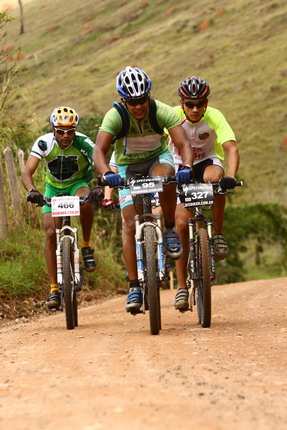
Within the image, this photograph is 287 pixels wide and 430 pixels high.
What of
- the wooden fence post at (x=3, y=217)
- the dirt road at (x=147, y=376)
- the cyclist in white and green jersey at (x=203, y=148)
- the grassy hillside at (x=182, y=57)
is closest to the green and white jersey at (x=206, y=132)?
the cyclist in white and green jersey at (x=203, y=148)

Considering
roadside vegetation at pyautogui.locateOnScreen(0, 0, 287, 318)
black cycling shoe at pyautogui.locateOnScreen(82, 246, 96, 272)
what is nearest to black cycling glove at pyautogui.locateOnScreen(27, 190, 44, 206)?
black cycling shoe at pyautogui.locateOnScreen(82, 246, 96, 272)

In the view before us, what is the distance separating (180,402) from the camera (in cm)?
379

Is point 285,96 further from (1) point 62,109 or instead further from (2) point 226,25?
(1) point 62,109

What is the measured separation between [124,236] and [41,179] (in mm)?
6537

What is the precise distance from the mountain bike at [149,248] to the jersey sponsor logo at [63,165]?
177 centimetres

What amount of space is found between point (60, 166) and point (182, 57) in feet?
253

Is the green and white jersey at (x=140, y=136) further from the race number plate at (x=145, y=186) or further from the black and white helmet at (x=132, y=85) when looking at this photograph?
the race number plate at (x=145, y=186)

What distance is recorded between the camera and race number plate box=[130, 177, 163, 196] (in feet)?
22.5

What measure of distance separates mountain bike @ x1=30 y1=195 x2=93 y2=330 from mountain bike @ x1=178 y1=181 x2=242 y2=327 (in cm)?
117

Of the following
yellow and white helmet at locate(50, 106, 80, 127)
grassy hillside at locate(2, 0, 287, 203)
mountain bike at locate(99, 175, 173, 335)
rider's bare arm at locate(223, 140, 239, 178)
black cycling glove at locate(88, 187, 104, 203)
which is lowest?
mountain bike at locate(99, 175, 173, 335)

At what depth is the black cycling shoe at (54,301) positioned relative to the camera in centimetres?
833

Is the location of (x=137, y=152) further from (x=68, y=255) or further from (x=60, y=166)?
(x=60, y=166)

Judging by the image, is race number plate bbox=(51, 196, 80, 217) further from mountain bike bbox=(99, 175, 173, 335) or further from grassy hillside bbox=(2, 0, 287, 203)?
grassy hillside bbox=(2, 0, 287, 203)

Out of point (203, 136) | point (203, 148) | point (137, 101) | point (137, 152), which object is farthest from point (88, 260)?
point (137, 101)
